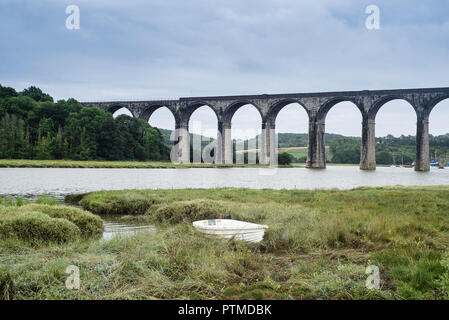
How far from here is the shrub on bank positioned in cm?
1593

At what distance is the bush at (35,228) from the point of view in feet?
28.1

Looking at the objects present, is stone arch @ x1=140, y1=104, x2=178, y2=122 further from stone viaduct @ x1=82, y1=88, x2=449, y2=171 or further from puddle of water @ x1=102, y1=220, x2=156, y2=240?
puddle of water @ x1=102, y1=220, x2=156, y2=240

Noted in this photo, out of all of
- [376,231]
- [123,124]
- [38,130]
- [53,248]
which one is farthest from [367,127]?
[53,248]

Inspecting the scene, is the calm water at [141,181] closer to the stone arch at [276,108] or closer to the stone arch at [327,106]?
the stone arch at [327,106]

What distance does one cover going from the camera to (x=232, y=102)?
259ft

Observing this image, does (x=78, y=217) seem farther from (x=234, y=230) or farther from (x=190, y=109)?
(x=190, y=109)

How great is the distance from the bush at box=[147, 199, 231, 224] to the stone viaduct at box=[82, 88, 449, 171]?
199 ft

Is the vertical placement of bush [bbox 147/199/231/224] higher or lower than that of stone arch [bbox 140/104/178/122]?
lower

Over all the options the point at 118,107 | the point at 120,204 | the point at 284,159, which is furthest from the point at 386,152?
the point at 120,204

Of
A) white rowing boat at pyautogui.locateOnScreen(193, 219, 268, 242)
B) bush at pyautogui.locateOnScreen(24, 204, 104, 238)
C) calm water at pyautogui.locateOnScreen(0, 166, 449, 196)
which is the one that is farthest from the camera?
calm water at pyautogui.locateOnScreen(0, 166, 449, 196)

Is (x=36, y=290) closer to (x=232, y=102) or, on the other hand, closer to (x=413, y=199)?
(x=413, y=199)

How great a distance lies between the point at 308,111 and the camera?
7400 cm

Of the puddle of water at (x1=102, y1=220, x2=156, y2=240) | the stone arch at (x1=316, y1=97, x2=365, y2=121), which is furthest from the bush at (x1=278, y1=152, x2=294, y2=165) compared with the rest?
the puddle of water at (x1=102, y1=220, x2=156, y2=240)
